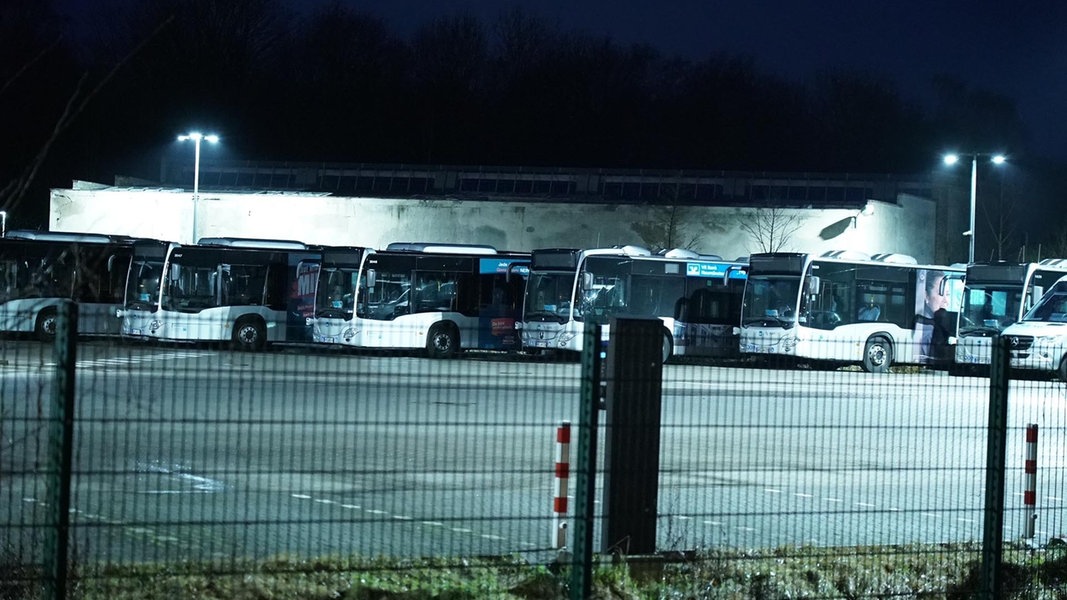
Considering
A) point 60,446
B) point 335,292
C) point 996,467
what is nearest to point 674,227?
point 335,292

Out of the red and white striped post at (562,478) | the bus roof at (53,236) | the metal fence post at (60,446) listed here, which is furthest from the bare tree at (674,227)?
the metal fence post at (60,446)

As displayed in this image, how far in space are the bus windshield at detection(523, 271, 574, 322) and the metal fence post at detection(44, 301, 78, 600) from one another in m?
30.5

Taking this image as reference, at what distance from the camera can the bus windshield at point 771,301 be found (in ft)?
115

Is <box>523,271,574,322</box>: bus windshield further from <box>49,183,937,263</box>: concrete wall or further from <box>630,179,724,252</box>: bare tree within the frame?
<box>49,183,937,263</box>: concrete wall

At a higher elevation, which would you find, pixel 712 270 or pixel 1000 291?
pixel 712 270

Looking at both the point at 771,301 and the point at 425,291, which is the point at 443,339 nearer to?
the point at 425,291

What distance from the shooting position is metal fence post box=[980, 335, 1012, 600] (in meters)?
7.32

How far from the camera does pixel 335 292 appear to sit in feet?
123

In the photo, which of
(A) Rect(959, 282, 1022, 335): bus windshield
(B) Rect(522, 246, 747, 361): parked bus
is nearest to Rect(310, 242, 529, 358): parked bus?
(B) Rect(522, 246, 747, 361): parked bus

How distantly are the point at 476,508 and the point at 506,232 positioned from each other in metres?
45.9

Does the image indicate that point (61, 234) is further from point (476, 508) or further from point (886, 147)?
point (886, 147)

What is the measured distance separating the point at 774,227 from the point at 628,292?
18612mm

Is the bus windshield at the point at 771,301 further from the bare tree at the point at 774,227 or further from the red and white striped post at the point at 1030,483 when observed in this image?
the red and white striped post at the point at 1030,483

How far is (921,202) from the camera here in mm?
59062
